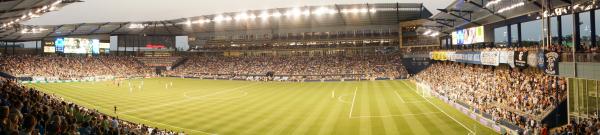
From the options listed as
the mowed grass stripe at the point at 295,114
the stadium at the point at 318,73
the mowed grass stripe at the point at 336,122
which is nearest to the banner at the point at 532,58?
the stadium at the point at 318,73

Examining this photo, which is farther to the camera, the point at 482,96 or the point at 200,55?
the point at 200,55

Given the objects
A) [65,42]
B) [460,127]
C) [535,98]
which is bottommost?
[460,127]

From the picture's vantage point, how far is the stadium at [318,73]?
23.6 m

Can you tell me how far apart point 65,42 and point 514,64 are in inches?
3470

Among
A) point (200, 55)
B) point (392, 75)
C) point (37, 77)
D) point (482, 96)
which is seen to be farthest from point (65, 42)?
point (482, 96)

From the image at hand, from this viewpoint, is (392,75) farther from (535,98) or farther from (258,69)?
(535,98)

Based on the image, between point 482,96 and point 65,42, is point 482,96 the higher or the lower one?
the lower one

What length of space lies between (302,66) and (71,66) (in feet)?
165

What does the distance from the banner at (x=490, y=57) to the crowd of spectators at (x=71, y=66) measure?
229 ft

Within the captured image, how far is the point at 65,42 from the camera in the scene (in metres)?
87.0

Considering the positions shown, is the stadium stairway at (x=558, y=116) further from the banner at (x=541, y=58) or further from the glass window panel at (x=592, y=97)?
the banner at (x=541, y=58)

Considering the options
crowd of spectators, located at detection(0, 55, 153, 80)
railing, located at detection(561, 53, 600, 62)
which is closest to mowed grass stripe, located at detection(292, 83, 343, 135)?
railing, located at detection(561, 53, 600, 62)

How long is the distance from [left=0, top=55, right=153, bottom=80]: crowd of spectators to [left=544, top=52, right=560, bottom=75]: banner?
75.7 meters

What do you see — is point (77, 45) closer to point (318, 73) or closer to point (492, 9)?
point (318, 73)
